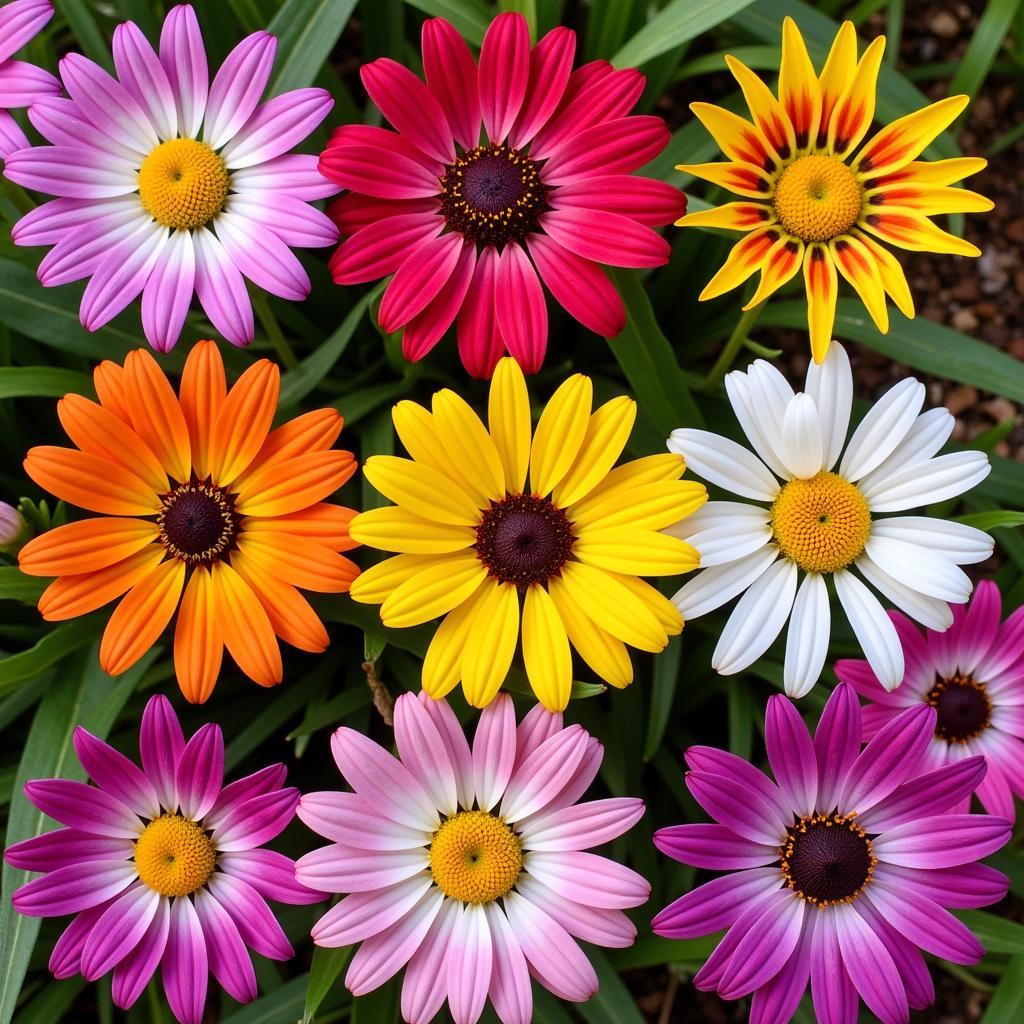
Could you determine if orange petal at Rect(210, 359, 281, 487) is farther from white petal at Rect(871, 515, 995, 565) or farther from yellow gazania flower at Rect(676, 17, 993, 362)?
white petal at Rect(871, 515, 995, 565)

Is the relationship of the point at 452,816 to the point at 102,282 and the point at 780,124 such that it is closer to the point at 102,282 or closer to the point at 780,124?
the point at 102,282

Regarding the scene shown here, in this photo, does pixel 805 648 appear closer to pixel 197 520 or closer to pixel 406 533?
pixel 406 533

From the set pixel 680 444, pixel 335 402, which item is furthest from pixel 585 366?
pixel 680 444

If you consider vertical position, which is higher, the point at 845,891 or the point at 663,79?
the point at 663,79

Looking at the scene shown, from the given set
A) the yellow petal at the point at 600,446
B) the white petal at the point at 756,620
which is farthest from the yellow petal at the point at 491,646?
the white petal at the point at 756,620

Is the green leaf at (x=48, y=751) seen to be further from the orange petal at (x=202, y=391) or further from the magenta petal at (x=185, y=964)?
the orange petal at (x=202, y=391)

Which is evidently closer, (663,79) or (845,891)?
(845,891)
